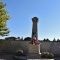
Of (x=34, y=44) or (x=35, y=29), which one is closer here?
(x=34, y=44)

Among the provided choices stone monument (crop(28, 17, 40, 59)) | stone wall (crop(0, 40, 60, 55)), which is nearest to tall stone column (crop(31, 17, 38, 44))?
stone monument (crop(28, 17, 40, 59))

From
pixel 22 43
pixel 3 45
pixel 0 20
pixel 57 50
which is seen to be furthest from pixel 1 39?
pixel 57 50

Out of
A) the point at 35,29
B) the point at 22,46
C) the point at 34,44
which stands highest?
the point at 35,29

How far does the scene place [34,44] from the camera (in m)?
32.9

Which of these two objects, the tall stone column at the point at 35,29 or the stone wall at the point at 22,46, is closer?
the tall stone column at the point at 35,29

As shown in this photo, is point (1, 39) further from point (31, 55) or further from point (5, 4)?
point (31, 55)

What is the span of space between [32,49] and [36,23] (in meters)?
3.79

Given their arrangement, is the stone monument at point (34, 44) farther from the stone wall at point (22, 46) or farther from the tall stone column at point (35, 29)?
the stone wall at point (22, 46)

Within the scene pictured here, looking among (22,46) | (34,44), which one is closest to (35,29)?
(34,44)

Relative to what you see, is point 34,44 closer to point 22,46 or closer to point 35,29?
point 35,29

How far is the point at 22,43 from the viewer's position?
42000 mm

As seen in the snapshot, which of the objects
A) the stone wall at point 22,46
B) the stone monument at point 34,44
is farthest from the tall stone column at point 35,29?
the stone wall at point 22,46

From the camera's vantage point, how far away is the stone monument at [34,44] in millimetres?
32647

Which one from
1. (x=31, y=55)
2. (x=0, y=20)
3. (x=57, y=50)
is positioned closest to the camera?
(x=31, y=55)
